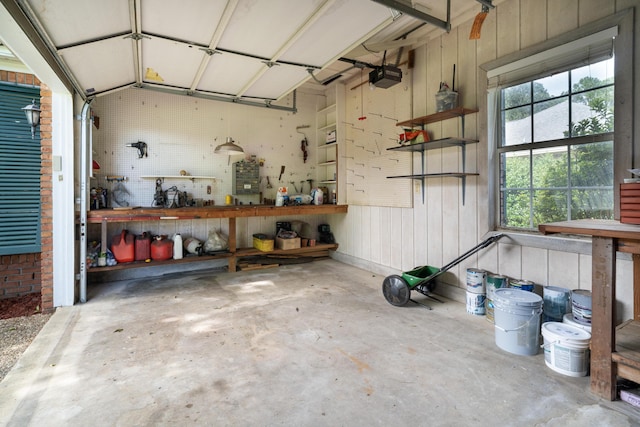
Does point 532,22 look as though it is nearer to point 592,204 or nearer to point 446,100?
point 446,100

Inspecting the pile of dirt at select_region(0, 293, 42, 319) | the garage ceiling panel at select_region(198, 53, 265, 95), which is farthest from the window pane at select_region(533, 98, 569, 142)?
the pile of dirt at select_region(0, 293, 42, 319)

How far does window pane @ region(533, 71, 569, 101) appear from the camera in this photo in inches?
110

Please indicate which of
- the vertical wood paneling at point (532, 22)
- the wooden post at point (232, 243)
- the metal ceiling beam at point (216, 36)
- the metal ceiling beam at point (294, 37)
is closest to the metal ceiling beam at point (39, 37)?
the metal ceiling beam at point (216, 36)

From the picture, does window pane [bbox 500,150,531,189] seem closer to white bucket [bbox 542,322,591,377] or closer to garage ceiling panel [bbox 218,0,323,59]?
white bucket [bbox 542,322,591,377]

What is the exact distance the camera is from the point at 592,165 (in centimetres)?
264

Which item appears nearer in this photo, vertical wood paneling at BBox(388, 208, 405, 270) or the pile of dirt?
the pile of dirt

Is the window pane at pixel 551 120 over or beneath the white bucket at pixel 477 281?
over

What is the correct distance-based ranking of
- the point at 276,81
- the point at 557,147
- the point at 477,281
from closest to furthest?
the point at 557,147 < the point at 477,281 < the point at 276,81

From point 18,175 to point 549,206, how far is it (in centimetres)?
617

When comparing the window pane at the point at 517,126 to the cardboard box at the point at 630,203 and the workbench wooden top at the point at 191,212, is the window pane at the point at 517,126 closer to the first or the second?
the cardboard box at the point at 630,203

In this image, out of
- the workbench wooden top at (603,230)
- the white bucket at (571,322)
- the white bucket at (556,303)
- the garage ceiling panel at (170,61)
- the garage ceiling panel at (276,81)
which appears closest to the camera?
the workbench wooden top at (603,230)

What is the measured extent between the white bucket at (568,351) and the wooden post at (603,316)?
7.1 inches

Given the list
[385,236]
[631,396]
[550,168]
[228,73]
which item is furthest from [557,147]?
[228,73]

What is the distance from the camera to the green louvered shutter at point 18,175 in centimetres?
397
